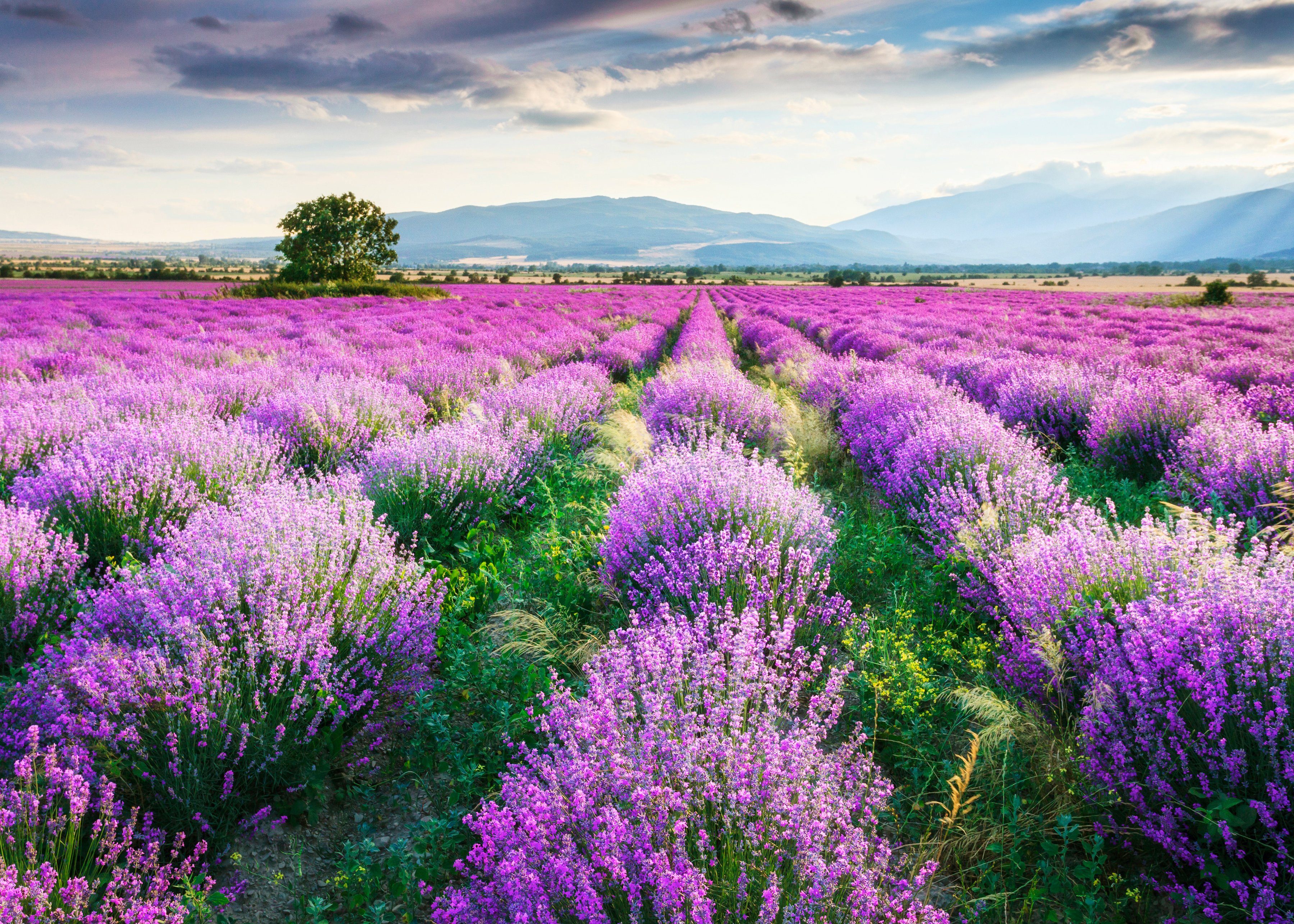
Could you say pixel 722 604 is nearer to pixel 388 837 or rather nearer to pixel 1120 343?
pixel 388 837

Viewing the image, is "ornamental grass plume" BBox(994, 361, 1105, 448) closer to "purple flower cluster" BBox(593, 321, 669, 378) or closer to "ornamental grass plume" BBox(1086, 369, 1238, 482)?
"ornamental grass plume" BBox(1086, 369, 1238, 482)

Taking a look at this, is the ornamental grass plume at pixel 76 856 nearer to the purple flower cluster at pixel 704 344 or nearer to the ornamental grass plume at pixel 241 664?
the ornamental grass plume at pixel 241 664

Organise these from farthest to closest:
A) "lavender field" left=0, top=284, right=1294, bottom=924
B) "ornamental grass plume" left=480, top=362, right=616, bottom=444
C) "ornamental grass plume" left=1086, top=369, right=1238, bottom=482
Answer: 1. "ornamental grass plume" left=480, top=362, right=616, bottom=444
2. "ornamental grass plume" left=1086, top=369, right=1238, bottom=482
3. "lavender field" left=0, top=284, right=1294, bottom=924

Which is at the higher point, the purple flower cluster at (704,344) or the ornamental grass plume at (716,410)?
the purple flower cluster at (704,344)

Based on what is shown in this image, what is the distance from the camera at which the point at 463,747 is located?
9.34 feet

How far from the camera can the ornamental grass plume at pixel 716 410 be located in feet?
21.5

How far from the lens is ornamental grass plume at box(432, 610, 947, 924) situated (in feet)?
5.11

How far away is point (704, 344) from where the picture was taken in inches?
512

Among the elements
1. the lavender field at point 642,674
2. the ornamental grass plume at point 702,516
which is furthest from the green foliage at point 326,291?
the ornamental grass plume at point 702,516

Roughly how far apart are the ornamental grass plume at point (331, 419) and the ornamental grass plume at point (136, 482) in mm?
794

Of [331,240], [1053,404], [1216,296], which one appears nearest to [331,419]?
[1053,404]

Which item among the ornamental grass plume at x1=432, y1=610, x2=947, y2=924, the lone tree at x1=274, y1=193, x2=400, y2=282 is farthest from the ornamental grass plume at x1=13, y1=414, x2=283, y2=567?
the lone tree at x1=274, y1=193, x2=400, y2=282

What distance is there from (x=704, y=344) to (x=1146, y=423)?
323 inches

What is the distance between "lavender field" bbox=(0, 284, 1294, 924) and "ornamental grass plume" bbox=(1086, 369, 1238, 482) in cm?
4
